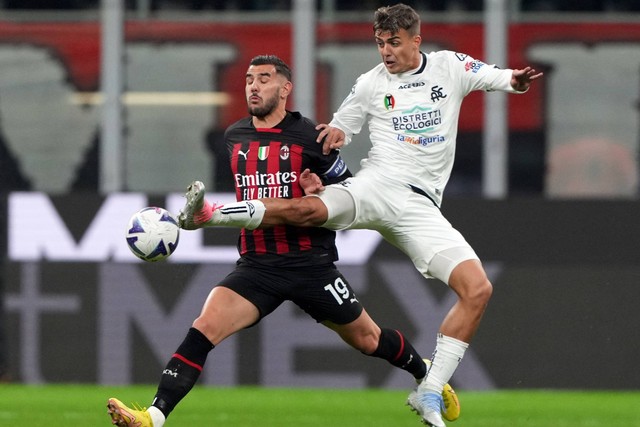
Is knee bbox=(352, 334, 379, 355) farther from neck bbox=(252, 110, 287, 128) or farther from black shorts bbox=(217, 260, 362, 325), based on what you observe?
neck bbox=(252, 110, 287, 128)

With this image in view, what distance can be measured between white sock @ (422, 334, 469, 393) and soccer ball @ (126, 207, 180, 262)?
154cm

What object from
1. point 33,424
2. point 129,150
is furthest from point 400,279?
point 33,424

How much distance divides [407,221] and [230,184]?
16.6 ft

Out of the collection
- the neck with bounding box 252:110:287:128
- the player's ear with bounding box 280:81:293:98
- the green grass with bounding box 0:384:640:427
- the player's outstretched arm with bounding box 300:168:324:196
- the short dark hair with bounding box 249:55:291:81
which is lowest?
the green grass with bounding box 0:384:640:427

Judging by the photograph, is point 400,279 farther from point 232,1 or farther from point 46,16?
point 46,16

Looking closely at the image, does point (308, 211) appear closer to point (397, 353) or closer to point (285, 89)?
point (285, 89)

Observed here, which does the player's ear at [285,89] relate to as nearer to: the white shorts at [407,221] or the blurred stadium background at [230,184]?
the white shorts at [407,221]

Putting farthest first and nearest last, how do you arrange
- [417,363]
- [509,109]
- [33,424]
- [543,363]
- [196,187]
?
[509,109] < [543,363] < [33,424] < [417,363] < [196,187]

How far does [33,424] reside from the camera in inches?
349

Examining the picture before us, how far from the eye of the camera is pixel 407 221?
783 centimetres

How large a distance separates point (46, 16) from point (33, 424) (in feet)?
17.5

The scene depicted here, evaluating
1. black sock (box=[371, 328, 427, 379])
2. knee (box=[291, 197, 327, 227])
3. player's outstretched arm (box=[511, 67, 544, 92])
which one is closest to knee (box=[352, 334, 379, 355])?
black sock (box=[371, 328, 427, 379])

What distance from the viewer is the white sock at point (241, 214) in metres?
7.18

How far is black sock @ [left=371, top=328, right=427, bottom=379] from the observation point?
8.02m
